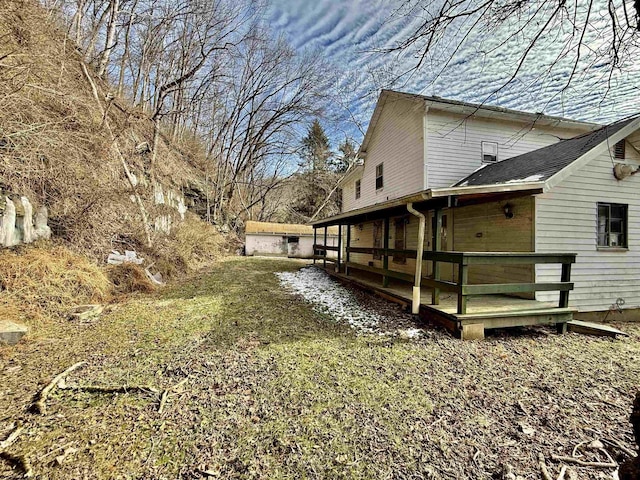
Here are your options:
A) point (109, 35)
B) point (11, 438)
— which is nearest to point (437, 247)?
point (11, 438)

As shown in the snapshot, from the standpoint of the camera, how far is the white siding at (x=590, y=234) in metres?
6.41

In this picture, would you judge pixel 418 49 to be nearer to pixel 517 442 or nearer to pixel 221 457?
pixel 517 442

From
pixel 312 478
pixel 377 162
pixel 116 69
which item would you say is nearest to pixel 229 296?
pixel 312 478

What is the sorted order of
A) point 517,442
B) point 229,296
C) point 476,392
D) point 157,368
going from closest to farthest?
point 517,442 → point 476,392 → point 157,368 → point 229,296

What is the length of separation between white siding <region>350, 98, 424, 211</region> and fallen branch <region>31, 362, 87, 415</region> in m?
8.88

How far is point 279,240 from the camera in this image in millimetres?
20734

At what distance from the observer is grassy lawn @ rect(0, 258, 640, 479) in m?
2.09

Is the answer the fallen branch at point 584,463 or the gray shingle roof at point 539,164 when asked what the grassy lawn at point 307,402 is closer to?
the fallen branch at point 584,463

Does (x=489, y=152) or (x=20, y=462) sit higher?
(x=489, y=152)

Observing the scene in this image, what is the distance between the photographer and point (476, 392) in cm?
311

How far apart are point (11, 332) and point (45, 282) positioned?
4.69ft

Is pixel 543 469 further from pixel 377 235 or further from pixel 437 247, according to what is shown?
pixel 377 235

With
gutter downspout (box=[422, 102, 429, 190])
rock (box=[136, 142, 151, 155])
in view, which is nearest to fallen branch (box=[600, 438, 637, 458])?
gutter downspout (box=[422, 102, 429, 190])

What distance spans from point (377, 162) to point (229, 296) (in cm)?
852
